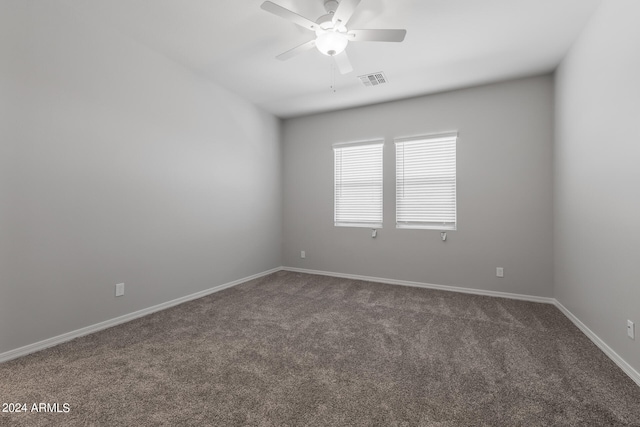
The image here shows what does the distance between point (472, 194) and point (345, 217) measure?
1.89 metres

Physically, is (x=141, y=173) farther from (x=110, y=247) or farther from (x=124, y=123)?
(x=110, y=247)

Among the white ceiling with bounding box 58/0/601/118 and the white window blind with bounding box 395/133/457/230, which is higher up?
the white ceiling with bounding box 58/0/601/118

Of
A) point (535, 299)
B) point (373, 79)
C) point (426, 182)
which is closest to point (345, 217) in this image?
point (426, 182)

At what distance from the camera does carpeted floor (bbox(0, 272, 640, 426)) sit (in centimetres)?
152

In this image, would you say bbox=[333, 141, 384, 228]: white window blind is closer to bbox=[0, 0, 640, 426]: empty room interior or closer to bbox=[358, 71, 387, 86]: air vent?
bbox=[0, 0, 640, 426]: empty room interior

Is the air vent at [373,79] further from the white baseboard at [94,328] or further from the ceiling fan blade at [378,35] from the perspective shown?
the white baseboard at [94,328]

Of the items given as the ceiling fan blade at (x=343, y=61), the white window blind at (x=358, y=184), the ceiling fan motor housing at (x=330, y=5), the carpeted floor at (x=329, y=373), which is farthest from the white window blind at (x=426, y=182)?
the ceiling fan motor housing at (x=330, y=5)

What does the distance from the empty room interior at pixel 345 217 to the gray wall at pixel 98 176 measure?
0.02 metres

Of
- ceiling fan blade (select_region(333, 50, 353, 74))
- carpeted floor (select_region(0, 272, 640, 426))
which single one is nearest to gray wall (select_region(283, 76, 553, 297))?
carpeted floor (select_region(0, 272, 640, 426))

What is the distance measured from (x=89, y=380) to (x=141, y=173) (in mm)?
1923

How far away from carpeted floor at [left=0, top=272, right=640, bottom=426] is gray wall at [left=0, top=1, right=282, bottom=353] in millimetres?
403

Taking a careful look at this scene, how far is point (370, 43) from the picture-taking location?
290 cm

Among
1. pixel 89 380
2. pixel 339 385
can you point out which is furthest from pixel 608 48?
pixel 89 380

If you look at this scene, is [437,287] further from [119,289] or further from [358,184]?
[119,289]
